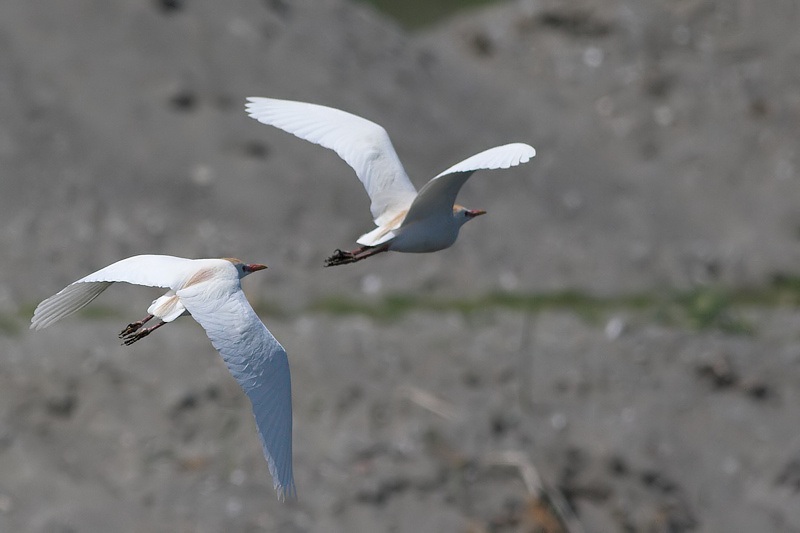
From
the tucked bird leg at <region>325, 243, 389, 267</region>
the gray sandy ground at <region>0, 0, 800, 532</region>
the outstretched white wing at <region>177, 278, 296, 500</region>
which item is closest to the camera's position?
the outstretched white wing at <region>177, 278, 296, 500</region>

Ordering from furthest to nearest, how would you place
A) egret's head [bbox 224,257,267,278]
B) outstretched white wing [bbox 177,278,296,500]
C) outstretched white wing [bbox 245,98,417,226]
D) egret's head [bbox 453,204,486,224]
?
outstretched white wing [bbox 245,98,417,226] → egret's head [bbox 453,204,486,224] → egret's head [bbox 224,257,267,278] → outstretched white wing [bbox 177,278,296,500]

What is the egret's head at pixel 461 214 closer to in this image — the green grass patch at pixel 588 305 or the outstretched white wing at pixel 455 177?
the outstretched white wing at pixel 455 177

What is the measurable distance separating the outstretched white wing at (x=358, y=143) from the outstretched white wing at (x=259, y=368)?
145 cm

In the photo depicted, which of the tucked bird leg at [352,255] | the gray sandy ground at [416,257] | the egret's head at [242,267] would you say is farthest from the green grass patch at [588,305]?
the egret's head at [242,267]

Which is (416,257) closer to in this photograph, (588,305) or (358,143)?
(588,305)

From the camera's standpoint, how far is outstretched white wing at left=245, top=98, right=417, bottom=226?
908 centimetres

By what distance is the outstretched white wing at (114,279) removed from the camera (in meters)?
8.05

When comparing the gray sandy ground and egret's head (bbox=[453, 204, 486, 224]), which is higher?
egret's head (bbox=[453, 204, 486, 224])

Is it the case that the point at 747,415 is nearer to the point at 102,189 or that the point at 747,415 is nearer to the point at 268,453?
the point at 102,189

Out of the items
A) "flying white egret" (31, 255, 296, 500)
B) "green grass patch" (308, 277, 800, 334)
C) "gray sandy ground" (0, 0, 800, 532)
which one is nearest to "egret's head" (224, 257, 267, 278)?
"flying white egret" (31, 255, 296, 500)

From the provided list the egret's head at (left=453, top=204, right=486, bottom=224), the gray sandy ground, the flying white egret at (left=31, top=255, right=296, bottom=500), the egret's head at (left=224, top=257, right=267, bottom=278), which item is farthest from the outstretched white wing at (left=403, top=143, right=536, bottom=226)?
the gray sandy ground

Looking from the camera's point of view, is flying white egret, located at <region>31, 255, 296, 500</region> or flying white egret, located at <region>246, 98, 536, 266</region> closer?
flying white egret, located at <region>31, 255, 296, 500</region>

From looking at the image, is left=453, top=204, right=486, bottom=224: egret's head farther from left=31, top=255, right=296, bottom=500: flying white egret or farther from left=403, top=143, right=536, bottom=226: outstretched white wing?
left=31, top=255, right=296, bottom=500: flying white egret

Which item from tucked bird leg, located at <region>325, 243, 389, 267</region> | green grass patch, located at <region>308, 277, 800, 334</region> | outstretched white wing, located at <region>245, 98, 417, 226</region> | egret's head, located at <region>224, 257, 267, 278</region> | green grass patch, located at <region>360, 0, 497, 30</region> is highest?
outstretched white wing, located at <region>245, 98, 417, 226</region>
